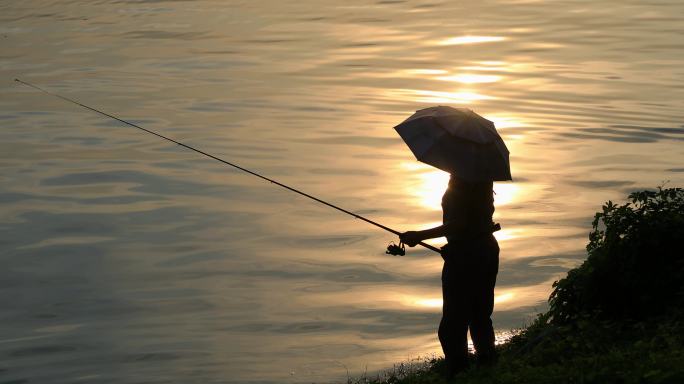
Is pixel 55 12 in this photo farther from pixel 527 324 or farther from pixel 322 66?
pixel 527 324

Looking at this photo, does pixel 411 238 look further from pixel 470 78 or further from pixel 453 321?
pixel 470 78

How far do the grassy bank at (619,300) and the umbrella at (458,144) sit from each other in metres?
1.30

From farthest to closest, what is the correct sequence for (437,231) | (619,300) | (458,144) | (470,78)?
(470,78) → (619,300) → (458,144) → (437,231)

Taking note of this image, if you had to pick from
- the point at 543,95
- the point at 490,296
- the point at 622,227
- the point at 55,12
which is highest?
the point at 55,12

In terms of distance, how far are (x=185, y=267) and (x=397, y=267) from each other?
7.94ft

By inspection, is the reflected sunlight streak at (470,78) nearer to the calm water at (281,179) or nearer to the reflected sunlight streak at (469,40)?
the calm water at (281,179)

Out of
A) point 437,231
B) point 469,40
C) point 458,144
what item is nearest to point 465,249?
point 437,231

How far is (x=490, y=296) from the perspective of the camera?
7.39 meters

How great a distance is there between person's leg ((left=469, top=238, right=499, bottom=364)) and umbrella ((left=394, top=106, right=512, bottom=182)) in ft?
1.45

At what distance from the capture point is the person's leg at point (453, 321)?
727cm

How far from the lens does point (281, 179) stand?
17438mm

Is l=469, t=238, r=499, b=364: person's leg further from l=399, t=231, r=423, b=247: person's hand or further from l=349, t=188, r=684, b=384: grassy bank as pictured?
l=399, t=231, r=423, b=247: person's hand

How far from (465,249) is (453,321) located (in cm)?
48

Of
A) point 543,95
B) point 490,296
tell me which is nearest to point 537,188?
point 543,95
